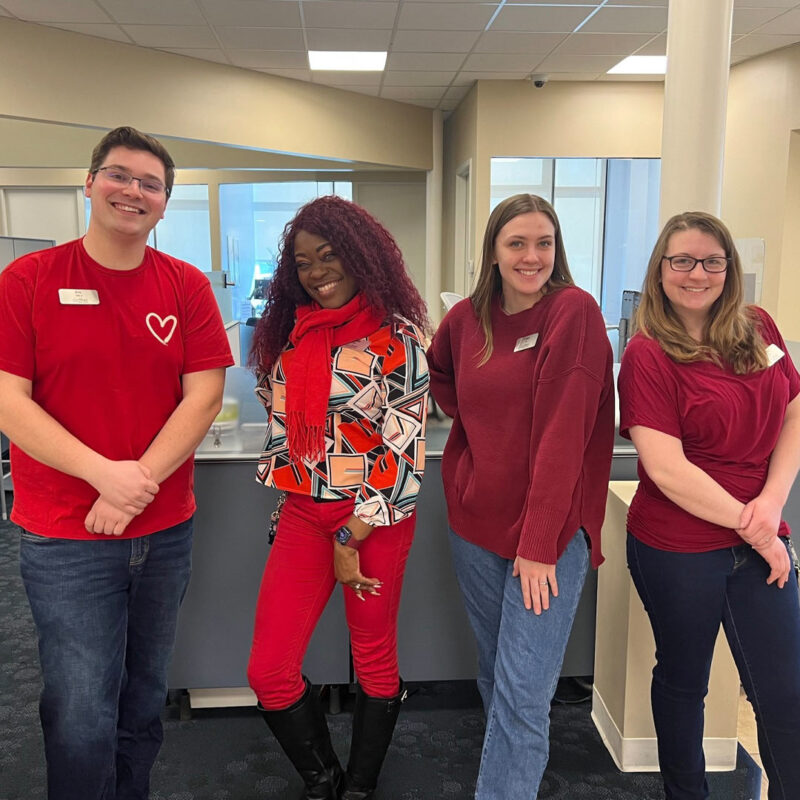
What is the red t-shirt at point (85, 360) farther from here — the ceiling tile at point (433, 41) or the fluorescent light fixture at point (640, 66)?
the fluorescent light fixture at point (640, 66)

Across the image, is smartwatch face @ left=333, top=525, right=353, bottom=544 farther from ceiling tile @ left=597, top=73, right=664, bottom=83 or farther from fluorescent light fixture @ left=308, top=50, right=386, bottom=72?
ceiling tile @ left=597, top=73, right=664, bottom=83

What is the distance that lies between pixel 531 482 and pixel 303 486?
1.64ft

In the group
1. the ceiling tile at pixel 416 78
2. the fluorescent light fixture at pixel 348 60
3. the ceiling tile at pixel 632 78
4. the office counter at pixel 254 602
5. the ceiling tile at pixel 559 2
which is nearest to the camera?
the office counter at pixel 254 602

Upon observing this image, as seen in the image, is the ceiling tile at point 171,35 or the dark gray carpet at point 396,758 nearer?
the dark gray carpet at point 396,758

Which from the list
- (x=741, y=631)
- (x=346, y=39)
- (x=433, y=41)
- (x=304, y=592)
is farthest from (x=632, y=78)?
(x=304, y=592)

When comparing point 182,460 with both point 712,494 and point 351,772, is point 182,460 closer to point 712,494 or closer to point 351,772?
point 351,772

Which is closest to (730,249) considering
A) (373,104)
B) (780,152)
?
(780,152)

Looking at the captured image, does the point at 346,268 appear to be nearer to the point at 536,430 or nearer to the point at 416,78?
the point at 536,430

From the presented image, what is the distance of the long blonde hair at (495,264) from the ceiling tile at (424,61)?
16.1 feet

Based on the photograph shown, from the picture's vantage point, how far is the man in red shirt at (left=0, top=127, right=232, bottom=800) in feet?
4.21

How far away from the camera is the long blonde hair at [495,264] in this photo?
4.60 ft

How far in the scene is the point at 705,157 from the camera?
2068mm

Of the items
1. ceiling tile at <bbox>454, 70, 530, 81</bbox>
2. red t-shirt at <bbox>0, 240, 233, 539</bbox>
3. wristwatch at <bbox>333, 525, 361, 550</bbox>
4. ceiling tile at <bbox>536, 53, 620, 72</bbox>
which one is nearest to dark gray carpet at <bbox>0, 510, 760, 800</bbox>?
wristwatch at <bbox>333, 525, 361, 550</bbox>

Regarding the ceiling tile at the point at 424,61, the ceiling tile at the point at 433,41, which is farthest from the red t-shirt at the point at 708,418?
the ceiling tile at the point at 424,61
